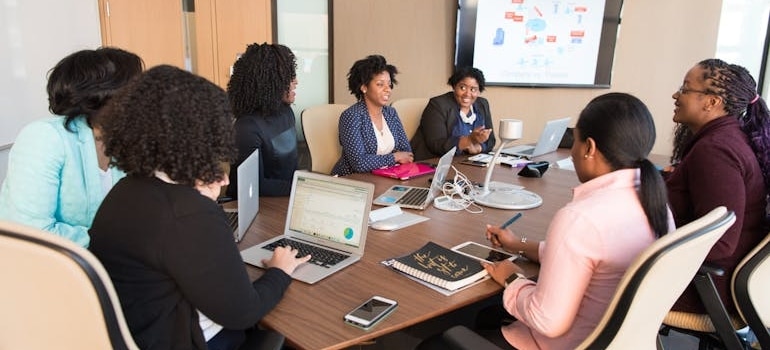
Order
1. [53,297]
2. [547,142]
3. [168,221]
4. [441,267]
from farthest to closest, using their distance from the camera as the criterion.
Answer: [547,142] → [441,267] → [168,221] → [53,297]

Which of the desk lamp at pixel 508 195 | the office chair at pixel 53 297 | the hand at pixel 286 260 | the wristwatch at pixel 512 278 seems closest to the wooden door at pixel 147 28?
the desk lamp at pixel 508 195

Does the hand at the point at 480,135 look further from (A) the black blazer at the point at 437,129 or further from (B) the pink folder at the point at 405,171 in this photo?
(B) the pink folder at the point at 405,171

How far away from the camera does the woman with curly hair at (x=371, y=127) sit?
2.88 m

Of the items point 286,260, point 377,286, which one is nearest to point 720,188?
point 377,286

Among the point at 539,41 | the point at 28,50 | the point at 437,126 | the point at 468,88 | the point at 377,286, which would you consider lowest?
the point at 377,286

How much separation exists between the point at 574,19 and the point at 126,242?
4.37 meters

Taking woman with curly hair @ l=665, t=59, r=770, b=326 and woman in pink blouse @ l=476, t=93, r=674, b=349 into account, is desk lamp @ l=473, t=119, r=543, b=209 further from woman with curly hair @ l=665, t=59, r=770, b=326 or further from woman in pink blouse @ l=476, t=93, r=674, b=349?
woman in pink blouse @ l=476, t=93, r=674, b=349

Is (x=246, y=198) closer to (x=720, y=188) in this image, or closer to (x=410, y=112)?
(x=720, y=188)

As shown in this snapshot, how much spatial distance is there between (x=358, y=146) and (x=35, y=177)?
1652 mm

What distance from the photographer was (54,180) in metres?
1.52

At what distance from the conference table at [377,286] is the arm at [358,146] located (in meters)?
0.65

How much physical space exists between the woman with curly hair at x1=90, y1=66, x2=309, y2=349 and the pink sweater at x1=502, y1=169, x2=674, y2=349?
0.68 m

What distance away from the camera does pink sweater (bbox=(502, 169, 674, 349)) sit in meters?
1.19

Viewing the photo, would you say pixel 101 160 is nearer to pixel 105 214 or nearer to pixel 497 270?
pixel 105 214
